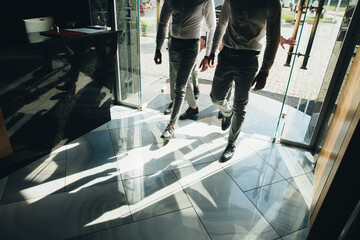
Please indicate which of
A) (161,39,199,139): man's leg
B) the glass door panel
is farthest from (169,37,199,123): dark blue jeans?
the glass door panel

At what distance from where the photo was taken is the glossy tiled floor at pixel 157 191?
1524mm

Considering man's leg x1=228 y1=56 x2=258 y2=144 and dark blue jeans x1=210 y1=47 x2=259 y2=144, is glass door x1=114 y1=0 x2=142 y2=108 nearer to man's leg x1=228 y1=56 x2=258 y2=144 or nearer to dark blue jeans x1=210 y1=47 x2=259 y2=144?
dark blue jeans x1=210 y1=47 x2=259 y2=144

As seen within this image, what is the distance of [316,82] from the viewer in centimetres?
230

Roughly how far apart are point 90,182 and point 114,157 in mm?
364

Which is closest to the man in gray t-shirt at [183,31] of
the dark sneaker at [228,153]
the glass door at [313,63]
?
the dark sneaker at [228,153]

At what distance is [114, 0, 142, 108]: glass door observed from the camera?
2.72m

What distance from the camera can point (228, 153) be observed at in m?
2.28

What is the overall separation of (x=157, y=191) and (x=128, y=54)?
71.5 inches

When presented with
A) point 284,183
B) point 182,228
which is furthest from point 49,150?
point 284,183

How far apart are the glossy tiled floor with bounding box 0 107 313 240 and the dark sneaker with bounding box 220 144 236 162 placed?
2.2 inches

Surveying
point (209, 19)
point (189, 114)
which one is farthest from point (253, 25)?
point (189, 114)

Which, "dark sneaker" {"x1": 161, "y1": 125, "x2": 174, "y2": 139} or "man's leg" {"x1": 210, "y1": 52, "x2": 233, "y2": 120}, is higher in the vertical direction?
"man's leg" {"x1": 210, "y1": 52, "x2": 233, "y2": 120}

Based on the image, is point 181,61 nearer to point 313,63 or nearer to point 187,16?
point 187,16

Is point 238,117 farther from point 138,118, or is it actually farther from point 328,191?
point 138,118
